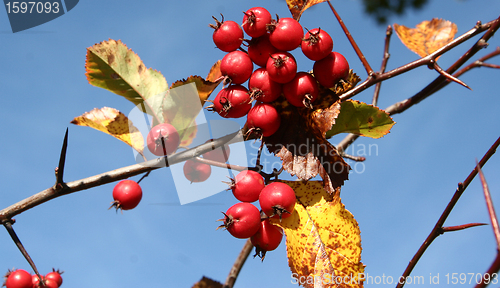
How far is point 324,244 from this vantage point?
1.61m

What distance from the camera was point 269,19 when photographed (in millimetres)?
1524

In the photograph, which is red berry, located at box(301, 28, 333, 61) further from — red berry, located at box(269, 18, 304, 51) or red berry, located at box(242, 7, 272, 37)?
red berry, located at box(242, 7, 272, 37)

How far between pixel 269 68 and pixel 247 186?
1.87ft

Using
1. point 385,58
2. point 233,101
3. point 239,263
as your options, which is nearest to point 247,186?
point 233,101

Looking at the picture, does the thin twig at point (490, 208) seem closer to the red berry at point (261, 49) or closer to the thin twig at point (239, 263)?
the red berry at point (261, 49)

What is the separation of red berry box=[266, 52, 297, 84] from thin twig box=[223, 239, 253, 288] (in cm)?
167

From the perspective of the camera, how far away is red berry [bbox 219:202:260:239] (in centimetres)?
160

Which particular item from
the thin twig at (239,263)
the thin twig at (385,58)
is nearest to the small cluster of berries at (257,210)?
the thin twig at (239,263)

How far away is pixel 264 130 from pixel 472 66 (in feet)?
4.75

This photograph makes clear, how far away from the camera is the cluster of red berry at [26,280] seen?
2.73 m

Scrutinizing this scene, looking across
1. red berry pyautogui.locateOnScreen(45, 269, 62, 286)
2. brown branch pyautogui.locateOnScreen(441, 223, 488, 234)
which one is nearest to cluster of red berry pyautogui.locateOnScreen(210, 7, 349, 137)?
brown branch pyautogui.locateOnScreen(441, 223, 488, 234)

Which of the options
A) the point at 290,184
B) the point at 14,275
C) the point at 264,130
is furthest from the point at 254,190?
the point at 14,275

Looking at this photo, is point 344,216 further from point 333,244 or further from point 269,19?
point 269,19

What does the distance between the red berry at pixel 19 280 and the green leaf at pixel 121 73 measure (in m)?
1.95
